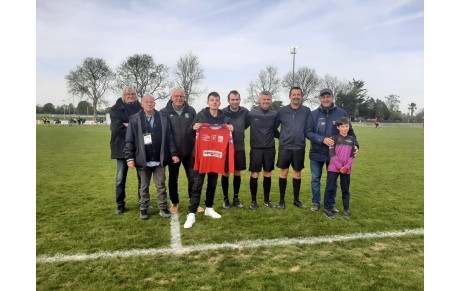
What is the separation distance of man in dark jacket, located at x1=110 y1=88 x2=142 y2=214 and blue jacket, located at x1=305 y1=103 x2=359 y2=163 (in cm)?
323

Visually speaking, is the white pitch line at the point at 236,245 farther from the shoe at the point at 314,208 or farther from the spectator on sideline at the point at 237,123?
the spectator on sideline at the point at 237,123

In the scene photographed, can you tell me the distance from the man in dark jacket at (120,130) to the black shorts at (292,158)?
9.25ft

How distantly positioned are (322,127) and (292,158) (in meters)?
0.77

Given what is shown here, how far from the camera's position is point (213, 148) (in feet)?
16.1

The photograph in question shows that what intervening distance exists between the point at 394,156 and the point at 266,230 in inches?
426

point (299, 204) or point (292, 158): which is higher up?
point (292, 158)

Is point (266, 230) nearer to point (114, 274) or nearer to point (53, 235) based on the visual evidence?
point (114, 274)

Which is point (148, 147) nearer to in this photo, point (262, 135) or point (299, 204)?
point (262, 135)

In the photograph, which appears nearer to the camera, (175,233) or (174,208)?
(175,233)

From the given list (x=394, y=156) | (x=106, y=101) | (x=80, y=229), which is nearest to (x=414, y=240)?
(x=80, y=229)

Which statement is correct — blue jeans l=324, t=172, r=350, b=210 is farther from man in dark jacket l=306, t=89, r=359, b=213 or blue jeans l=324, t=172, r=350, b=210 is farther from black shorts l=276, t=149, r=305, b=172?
black shorts l=276, t=149, r=305, b=172

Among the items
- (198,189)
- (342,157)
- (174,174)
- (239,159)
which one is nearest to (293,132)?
(342,157)
